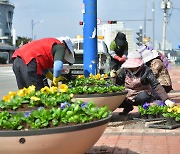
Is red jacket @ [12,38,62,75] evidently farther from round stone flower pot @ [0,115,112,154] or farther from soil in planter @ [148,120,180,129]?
round stone flower pot @ [0,115,112,154]

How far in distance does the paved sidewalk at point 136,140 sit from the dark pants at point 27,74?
1251 mm

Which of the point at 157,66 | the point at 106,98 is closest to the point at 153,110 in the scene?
the point at 106,98

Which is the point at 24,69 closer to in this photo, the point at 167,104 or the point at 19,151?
the point at 167,104

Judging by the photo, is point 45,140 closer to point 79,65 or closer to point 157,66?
point 157,66

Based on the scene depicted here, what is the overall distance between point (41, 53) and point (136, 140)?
6.02 feet

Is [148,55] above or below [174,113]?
above

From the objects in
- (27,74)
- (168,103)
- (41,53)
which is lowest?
(168,103)

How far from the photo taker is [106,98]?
7.21 m

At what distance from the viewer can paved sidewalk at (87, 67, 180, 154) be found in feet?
18.8

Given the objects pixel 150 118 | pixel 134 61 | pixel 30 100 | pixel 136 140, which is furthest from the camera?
pixel 150 118

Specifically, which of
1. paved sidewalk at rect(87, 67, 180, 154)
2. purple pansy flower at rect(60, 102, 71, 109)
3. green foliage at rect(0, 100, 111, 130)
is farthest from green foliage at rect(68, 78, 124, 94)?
green foliage at rect(0, 100, 111, 130)

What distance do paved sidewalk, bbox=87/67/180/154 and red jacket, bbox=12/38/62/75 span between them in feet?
4.47

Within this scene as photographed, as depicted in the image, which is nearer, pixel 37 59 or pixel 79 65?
pixel 37 59

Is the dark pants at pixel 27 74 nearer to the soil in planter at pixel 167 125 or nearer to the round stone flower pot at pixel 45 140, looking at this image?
the soil in planter at pixel 167 125
